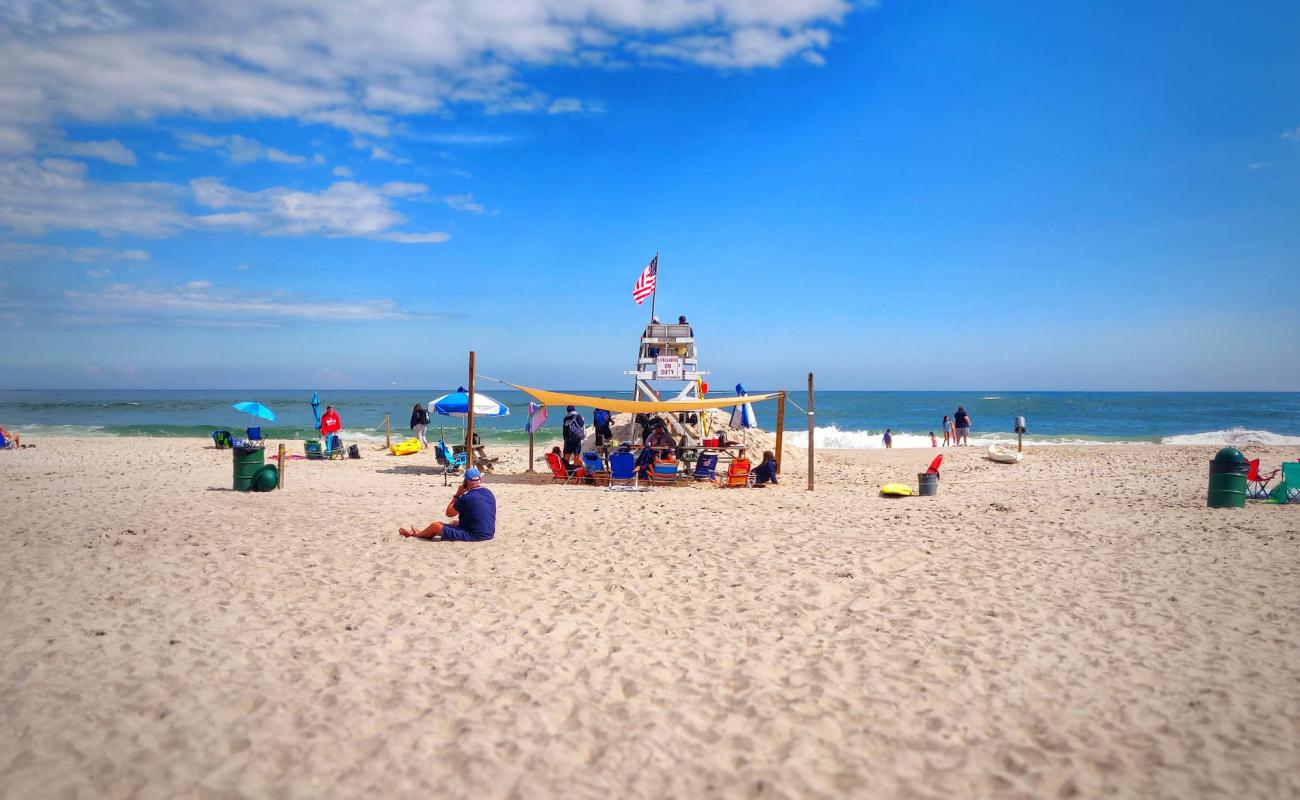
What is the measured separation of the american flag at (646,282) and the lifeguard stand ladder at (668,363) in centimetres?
75

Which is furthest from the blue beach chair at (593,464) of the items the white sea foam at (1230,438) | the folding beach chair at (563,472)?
the white sea foam at (1230,438)

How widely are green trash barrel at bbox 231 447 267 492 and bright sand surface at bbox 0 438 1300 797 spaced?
1820 mm

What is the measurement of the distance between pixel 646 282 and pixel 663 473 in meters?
4.35

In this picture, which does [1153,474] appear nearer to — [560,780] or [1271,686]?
[1271,686]

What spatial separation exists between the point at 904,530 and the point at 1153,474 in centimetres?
880

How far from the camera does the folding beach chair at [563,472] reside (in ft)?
44.0

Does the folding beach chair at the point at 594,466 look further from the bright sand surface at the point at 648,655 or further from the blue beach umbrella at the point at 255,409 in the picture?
the blue beach umbrella at the point at 255,409

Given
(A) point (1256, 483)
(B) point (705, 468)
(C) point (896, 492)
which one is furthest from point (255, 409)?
(A) point (1256, 483)

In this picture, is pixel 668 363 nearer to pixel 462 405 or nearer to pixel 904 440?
pixel 462 405

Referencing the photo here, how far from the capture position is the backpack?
46.5ft

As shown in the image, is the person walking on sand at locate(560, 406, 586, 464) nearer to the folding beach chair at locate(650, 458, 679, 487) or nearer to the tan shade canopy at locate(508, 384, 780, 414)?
the tan shade canopy at locate(508, 384, 780, 414)

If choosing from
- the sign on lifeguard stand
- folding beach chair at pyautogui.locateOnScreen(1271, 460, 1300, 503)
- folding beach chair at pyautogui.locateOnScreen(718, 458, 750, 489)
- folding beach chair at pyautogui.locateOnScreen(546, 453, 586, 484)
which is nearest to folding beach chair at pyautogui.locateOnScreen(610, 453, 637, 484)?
folding beach chair at pyautogui.locateOnScreen(546, 453, 586, 484)

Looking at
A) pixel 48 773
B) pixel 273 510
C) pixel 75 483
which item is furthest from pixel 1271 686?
pixel 75 483

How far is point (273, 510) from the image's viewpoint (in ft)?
31.2
